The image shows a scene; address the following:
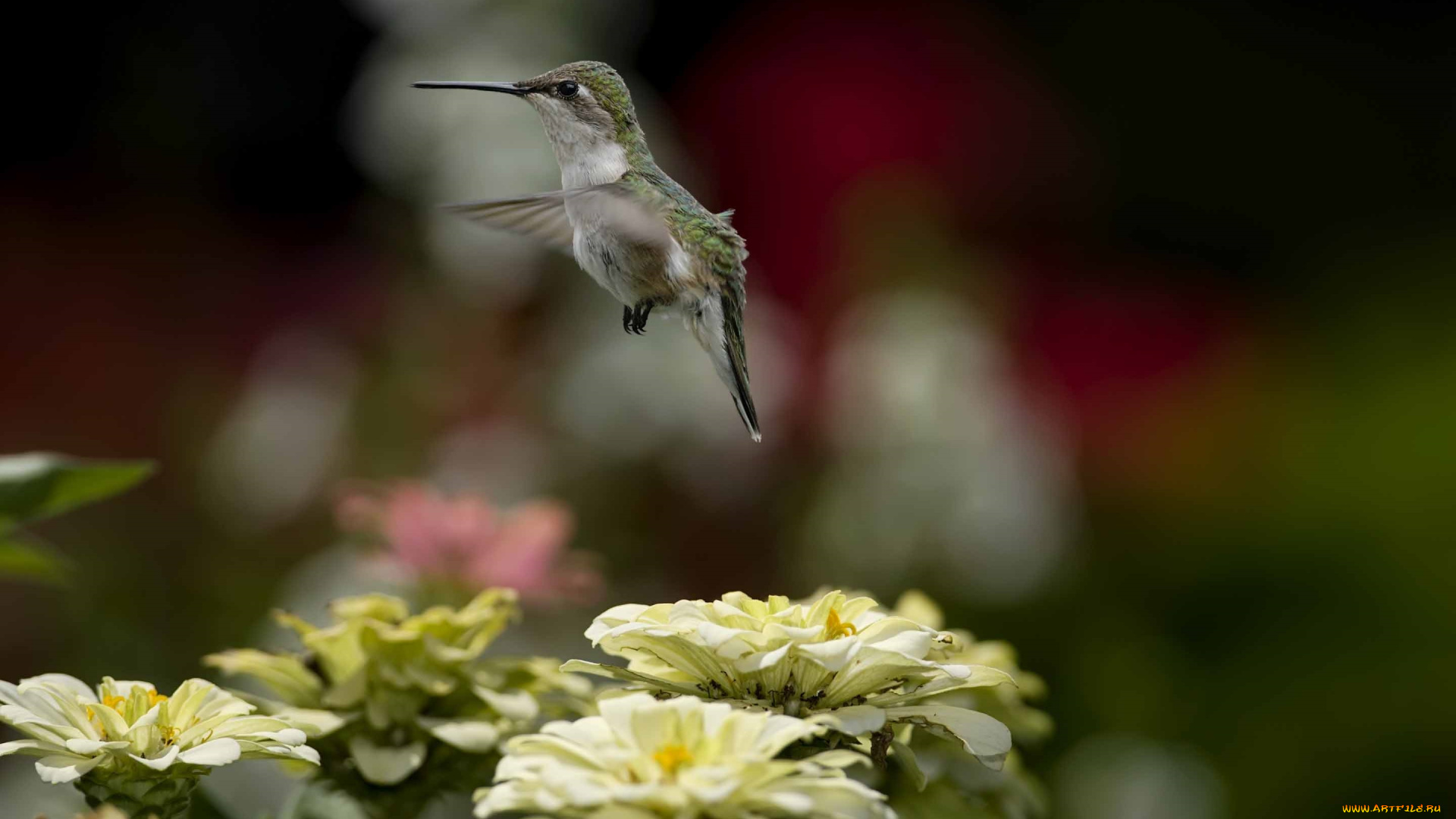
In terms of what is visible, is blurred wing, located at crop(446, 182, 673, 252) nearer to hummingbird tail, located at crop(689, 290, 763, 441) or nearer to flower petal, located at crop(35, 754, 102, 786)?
hummingbird tail, located at crop(689, 290, 763, 441)

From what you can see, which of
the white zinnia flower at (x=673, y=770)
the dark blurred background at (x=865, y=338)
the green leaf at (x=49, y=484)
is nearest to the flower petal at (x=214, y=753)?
the white zinnia flower at (x=673, y=770)

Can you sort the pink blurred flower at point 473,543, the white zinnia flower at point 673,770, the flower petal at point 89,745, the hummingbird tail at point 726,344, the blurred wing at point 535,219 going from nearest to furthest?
the white zinnia flower at point 673,770 < the flower petal at point 89,745 < the hummingbird tail at point 726,344 < the blurred wing at point 535,219 < the pink blurred flower at point 473,543

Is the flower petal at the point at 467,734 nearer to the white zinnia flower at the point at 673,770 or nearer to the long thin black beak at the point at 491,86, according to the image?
the white zinnia flower at the point at 673,770

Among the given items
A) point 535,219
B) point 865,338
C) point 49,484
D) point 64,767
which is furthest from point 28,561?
point 865,338

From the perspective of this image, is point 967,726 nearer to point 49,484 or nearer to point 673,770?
point 673,770

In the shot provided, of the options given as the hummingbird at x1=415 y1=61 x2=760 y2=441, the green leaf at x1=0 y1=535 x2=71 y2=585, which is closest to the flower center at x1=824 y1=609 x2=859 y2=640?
the hummingbird at x1=415 y1=61 x2=760 y2=441
